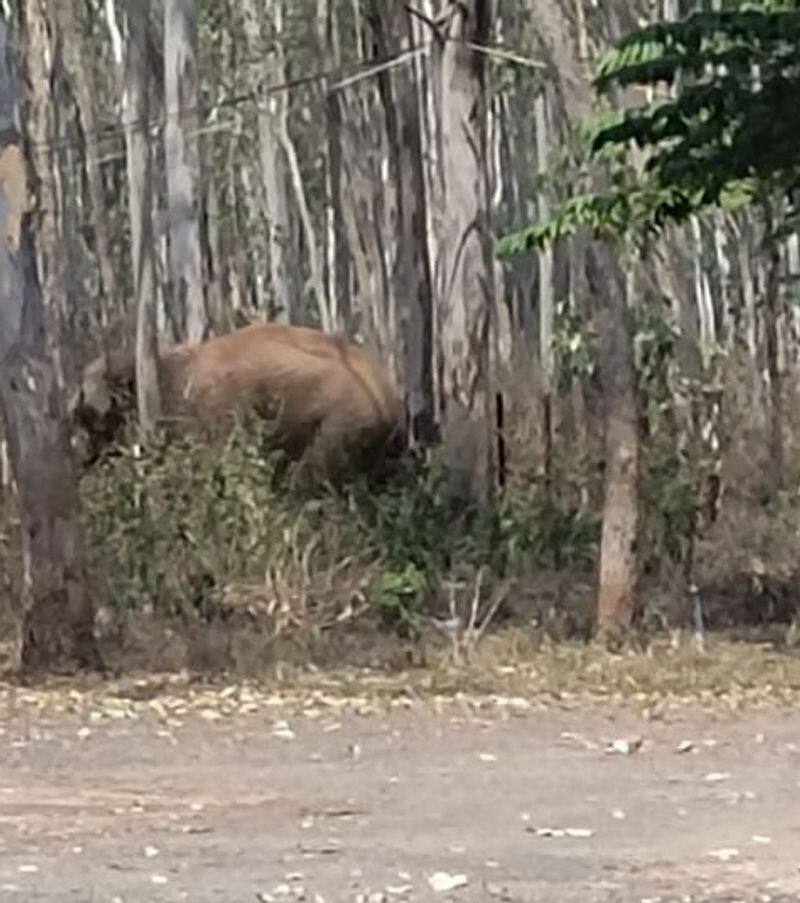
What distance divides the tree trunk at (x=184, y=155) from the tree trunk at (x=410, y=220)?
6.42ft

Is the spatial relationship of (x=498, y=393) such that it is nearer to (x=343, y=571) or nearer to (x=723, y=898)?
(x=343, y=571)

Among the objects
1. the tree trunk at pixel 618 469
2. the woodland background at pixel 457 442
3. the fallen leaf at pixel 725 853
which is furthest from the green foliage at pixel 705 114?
the fallen leaf at pixel 725 853

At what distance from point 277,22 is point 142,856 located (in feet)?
107

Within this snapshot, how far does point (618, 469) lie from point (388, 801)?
5661mm

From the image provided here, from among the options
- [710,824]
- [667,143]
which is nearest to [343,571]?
[667,143]

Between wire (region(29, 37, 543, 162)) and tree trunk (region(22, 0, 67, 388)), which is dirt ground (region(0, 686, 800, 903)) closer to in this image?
tree trunk (region(22, 0, 67, 388))

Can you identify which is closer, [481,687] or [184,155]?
[481,687]

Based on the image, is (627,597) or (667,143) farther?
(627,597)

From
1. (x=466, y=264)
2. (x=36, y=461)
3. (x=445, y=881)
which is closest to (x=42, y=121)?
(x=466, y=264)

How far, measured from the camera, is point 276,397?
18.9m

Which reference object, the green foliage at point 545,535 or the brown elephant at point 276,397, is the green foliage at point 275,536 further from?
the brown elephant at point 276,397

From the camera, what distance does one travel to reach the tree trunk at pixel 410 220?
778 inches

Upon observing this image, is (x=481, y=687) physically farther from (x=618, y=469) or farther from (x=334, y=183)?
(x=334, y=183)

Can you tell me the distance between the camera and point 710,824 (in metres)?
8.74
